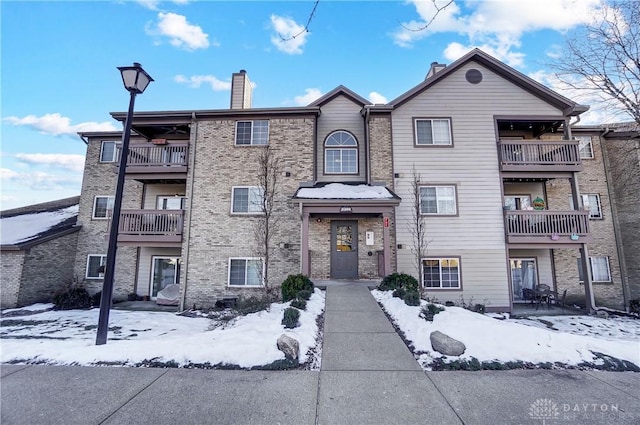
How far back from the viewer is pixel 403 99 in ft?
40.7

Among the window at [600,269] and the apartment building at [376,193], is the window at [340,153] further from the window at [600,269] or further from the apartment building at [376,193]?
the window at [600,269]

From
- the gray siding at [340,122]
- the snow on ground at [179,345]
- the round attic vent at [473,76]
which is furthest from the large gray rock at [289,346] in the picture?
the round attic vent at [473,76]

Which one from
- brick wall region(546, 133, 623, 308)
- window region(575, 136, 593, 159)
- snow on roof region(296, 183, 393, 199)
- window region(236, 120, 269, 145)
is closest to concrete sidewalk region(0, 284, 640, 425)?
snow on roof region(296, 183, 393, 199)

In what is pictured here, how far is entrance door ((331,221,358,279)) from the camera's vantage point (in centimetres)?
1167

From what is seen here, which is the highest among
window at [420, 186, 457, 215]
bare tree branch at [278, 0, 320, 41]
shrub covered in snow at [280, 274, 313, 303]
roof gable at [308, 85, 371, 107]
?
roof gable at [308, 85, 371, 107]

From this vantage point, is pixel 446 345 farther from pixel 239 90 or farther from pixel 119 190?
pixel 239 90

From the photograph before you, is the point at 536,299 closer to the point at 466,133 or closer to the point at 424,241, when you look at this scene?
the point at 424,241

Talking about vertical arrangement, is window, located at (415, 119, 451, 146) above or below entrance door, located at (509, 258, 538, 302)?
above

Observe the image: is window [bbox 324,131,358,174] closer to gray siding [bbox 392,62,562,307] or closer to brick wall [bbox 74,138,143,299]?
gray siding [bbox 392,62,562,307]

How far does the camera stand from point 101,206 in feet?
45.9

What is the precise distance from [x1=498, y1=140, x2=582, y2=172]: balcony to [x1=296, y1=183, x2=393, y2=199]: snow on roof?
5533 millimetres

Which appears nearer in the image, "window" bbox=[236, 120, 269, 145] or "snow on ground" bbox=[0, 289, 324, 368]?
"snow on ground" bbox=[0, 289, 324, 368]

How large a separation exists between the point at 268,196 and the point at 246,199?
1.13 m

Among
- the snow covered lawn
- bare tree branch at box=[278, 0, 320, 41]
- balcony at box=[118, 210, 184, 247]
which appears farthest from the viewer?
balcony at box=[118, 210, 184, 247]
